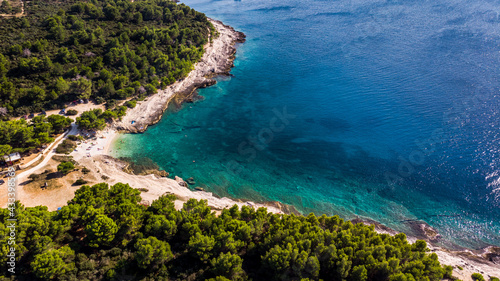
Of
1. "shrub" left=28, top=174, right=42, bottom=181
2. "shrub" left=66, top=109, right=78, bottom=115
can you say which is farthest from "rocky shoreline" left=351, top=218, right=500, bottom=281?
"shrub" left=66, top=109, right=78, bottom=115

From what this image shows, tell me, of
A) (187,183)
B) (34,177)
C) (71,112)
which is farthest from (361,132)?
(71,112)

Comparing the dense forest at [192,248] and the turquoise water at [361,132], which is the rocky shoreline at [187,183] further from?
the dense forest at [192,248]

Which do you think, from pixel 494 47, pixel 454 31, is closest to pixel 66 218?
pixel 494 47

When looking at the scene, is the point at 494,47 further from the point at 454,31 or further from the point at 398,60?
the point at 398,60

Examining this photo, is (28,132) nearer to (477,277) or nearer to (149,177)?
(149,177)

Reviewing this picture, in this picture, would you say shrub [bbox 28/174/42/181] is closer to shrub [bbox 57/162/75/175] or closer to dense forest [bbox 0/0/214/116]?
shrub [bbox 57/162/75/175]

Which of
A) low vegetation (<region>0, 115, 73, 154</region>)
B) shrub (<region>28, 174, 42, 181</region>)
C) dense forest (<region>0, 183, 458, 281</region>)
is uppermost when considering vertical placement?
low vegetation (<region>0, 115, 73, 154</region>)
